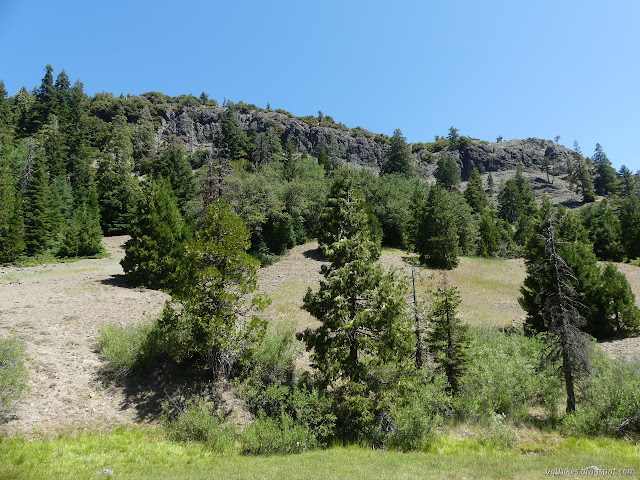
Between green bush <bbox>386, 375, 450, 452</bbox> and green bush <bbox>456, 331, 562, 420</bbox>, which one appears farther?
green bush <bbox>456, 331, 562, 420</bbox>

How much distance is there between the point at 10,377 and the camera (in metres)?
11.4

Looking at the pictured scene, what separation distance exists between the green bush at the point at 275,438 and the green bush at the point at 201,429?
1.86ft

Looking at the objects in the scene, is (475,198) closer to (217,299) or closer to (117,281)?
(117,281)

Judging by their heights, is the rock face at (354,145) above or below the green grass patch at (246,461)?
above

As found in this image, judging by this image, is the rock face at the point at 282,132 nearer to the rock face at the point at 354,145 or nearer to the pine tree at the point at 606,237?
the rock face at the point at 354,145

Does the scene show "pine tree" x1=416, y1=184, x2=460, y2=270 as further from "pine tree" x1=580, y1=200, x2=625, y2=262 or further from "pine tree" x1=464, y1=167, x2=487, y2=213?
"pine tree" x1=464, y1=167, x2=487, y2=213

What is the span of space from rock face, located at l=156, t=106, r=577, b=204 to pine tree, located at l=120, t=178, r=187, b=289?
315 ft

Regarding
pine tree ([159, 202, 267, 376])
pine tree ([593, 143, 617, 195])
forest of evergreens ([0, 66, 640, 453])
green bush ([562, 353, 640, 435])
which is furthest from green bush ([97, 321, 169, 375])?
pine tree ([593, 143, 617, 195])

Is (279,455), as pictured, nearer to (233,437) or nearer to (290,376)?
(233,437)

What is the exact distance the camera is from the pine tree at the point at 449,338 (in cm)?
1647

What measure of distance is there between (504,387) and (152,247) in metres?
24.4

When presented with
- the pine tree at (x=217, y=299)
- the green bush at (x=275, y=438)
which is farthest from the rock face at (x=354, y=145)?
the green bush at (x=275, y=438)

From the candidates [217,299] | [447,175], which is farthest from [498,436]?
[447,175]

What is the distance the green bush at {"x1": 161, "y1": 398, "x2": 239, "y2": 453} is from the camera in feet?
40.6
